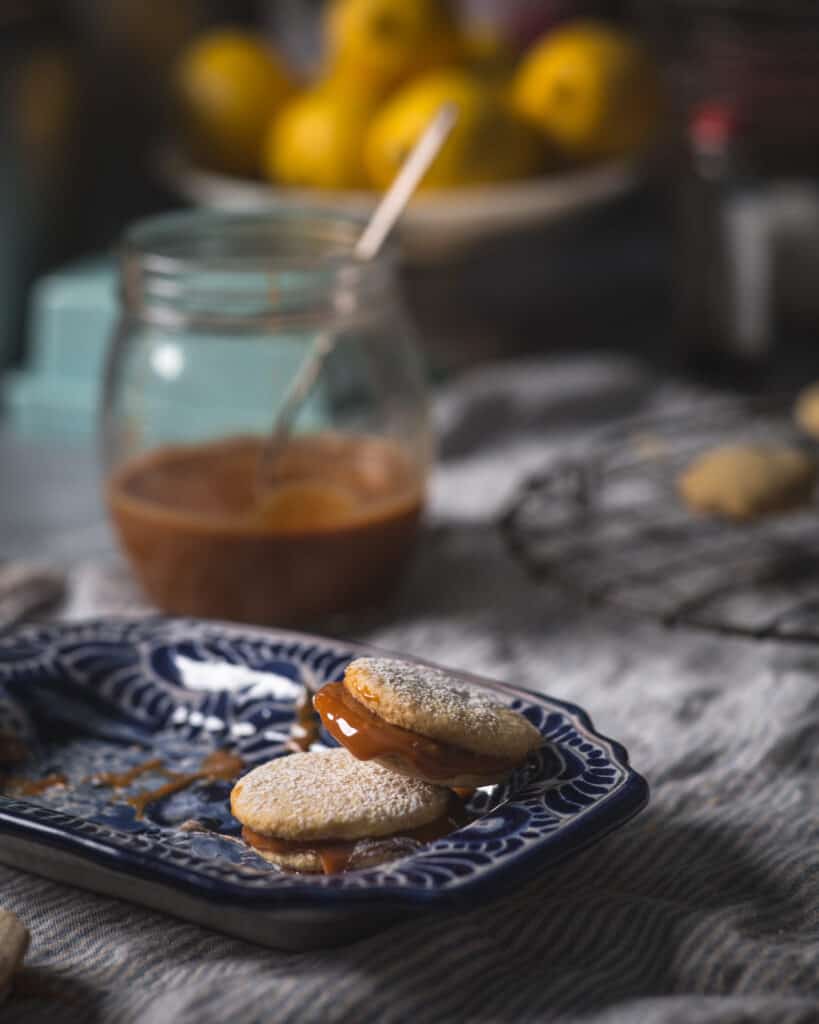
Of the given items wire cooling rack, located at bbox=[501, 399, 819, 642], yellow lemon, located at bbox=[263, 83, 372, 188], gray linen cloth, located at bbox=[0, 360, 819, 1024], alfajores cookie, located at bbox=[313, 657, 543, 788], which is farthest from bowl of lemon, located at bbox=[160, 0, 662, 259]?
alfajores cookie, located at bbox=[313, 657, 543, 788]

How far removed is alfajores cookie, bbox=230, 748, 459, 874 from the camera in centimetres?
54

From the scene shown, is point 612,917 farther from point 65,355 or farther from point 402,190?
point 65,355

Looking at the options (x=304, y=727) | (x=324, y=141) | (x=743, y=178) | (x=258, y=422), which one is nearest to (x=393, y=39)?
(x=324, y=141)

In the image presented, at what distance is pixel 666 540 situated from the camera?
98 cm

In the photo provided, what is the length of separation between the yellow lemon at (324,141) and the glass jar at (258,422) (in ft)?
1.08

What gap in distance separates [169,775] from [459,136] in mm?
738

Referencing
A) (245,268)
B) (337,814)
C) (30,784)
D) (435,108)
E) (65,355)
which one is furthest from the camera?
(65,355)

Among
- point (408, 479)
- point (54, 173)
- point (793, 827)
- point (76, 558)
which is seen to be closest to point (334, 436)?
point (408, 479)

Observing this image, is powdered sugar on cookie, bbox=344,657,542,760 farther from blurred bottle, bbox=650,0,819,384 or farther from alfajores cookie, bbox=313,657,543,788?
blurred bottle, bbox=650,0,819,384

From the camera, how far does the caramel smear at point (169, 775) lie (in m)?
0.63

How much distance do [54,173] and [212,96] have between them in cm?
22

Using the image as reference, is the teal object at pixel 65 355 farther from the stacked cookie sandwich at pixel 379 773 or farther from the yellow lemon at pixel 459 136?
the stacked cookie sandwich at pixel 379 773

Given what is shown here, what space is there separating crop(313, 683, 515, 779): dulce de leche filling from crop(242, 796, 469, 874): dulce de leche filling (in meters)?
0.02

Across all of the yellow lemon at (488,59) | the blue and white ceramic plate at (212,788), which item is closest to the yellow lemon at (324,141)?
the yellow lemon at (488,59)
